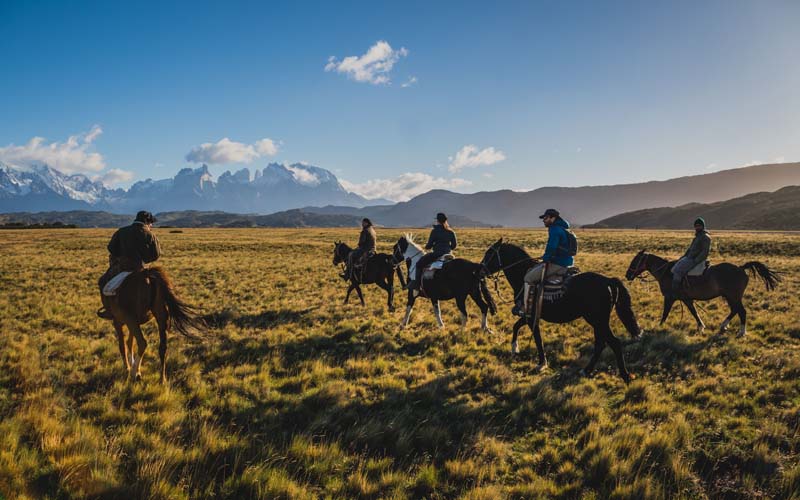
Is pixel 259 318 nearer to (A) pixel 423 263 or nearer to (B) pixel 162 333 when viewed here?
(B) pixel 162 333

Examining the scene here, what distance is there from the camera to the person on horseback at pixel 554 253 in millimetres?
8023

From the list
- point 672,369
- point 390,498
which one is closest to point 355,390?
point 390,498

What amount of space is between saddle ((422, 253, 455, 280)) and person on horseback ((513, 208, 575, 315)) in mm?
3152

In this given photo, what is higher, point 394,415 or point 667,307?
point 667,307

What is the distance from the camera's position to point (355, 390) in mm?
7102

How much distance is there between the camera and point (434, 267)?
1129 cm

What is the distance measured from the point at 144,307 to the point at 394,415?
5.45 m

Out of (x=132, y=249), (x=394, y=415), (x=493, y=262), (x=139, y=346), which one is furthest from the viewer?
(x=493, y=262)

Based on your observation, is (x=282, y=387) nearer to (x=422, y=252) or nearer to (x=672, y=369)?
(x=422, y=252)

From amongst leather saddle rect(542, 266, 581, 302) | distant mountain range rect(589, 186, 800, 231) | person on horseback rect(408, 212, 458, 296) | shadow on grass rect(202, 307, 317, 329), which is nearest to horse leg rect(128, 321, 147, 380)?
shadow on grass rect(202, 307, 317, 329)

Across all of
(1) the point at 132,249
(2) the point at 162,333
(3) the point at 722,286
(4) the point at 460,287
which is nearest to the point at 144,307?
(2) the point at 162,333

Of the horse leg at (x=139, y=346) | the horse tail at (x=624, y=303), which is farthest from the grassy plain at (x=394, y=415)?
the horse tail at (x=624, y=303)

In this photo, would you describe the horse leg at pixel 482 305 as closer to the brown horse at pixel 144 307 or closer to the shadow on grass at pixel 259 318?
the shadow on grass at pixel 259 318

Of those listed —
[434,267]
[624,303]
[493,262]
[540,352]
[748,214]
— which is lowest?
Answer: [540,352]
